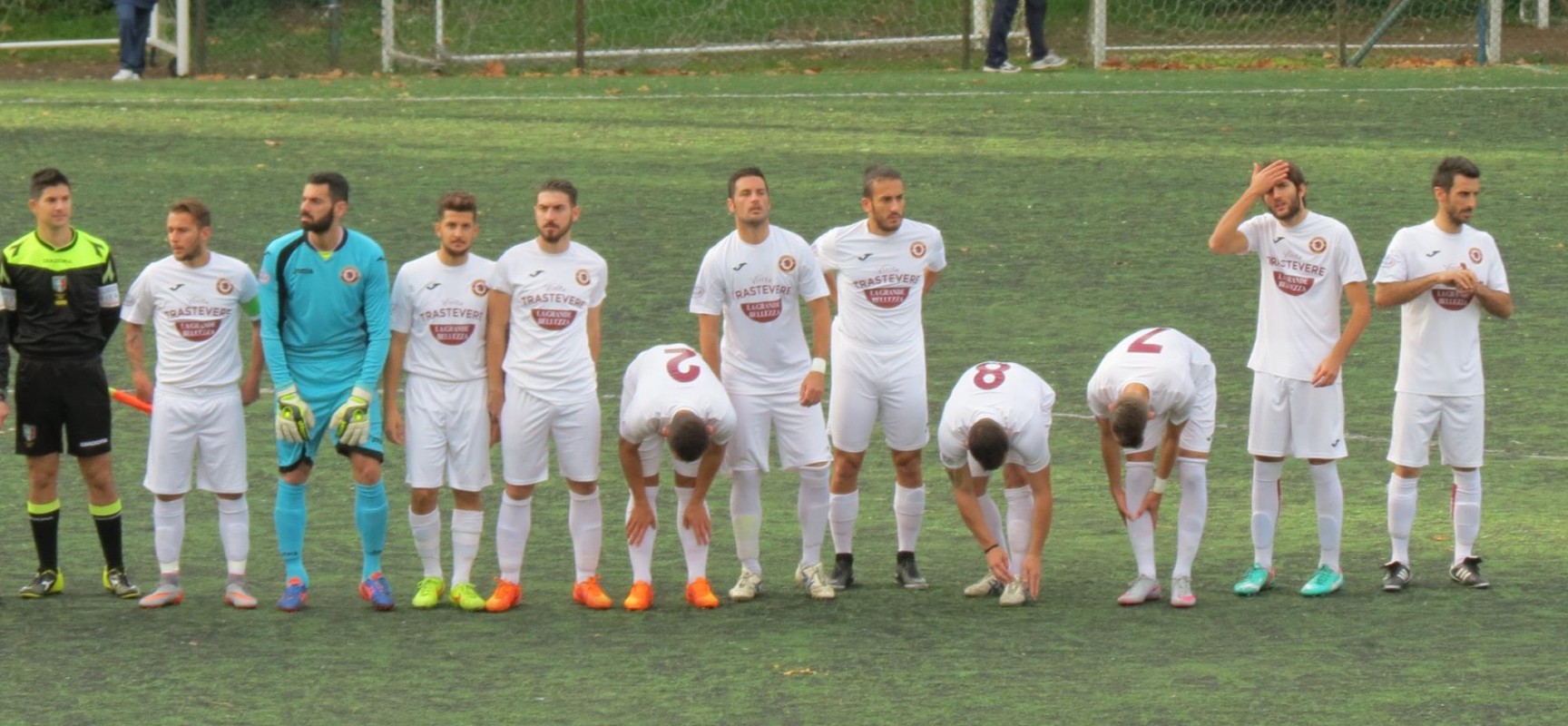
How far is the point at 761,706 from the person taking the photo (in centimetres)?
619

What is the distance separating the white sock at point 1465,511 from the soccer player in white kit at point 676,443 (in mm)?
2741

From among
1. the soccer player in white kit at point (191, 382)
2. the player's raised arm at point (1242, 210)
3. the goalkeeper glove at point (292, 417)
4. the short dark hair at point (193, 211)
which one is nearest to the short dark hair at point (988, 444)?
the player's raised arm at point (1242, 210)

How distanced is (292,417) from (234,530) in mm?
562

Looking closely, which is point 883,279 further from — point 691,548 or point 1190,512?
point 1190,512

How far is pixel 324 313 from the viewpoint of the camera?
719 cm

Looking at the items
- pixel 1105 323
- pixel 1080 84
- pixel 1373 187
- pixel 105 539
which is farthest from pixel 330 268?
pixel 1080 84

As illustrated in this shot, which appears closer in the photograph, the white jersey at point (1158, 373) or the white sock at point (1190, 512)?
the white jersey at point (1158, 373)

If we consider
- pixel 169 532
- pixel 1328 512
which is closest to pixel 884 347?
pixel 1328 512

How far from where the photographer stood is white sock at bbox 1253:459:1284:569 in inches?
297

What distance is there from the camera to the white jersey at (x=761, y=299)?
755 cm

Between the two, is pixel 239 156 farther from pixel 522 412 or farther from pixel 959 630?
pixel 959 630

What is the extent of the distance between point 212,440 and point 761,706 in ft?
7.83

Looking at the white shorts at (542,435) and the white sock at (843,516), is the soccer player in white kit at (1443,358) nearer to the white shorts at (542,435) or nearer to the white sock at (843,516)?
the white sock at (843,516)

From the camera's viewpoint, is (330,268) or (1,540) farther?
(1,540)
